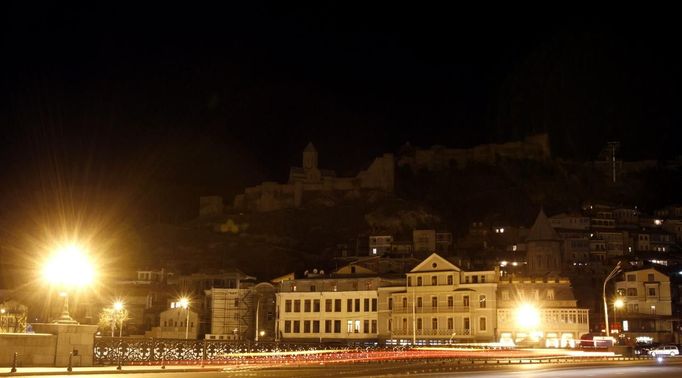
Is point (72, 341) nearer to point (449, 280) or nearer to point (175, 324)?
point (449, 280)

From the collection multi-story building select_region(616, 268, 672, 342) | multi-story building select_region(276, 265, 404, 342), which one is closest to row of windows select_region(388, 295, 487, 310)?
multi-story building select_region(276, 265, 404, 342)

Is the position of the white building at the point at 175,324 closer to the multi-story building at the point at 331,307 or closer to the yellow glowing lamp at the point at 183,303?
the yellow glowing lamp at the point at 183,303

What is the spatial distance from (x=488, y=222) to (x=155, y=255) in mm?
61257

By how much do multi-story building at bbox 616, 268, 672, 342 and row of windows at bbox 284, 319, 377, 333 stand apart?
25.6m

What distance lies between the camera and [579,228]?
11756 centimetres

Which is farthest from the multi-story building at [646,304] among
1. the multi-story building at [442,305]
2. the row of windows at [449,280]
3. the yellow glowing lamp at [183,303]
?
the yellow glowing lamp at [183,303]

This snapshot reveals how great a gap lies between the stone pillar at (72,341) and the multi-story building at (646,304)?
5910cm

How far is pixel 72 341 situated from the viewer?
1242 inches

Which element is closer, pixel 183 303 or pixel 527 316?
pixel 527 316

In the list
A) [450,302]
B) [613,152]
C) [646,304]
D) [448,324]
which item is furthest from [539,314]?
[613,152]

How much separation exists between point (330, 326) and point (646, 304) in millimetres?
34377

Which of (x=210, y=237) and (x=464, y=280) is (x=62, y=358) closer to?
(x=464, y=280)

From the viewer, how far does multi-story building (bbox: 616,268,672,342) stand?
258 ft

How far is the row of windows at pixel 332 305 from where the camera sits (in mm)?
79375
